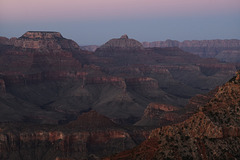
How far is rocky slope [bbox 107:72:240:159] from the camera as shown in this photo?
128ft

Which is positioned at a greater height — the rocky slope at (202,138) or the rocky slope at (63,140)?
the rocky slope at (202,138)

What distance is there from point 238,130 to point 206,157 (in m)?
4.71

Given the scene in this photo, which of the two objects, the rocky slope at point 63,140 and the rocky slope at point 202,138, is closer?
the rocky slope at point 202,138

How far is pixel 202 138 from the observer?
40.2 meters

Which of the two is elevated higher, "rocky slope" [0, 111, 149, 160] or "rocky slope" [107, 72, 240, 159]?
"rocky slope" [107, 72, 240, 159]

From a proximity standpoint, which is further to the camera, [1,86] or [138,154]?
[1,86]

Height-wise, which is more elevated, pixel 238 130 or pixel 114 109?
pixel 238 130

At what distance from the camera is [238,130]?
41.2 metres

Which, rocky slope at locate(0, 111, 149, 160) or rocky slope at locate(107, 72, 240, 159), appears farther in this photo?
rocky slope at locate(0, 111, 149, 160)

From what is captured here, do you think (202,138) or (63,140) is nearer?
(202,138)

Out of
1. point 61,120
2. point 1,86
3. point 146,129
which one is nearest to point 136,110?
point 61,120

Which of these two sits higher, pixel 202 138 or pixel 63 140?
pixel 202 138

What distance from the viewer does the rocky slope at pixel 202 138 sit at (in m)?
39.2

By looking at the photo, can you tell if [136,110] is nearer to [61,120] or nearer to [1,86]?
[61,120]
